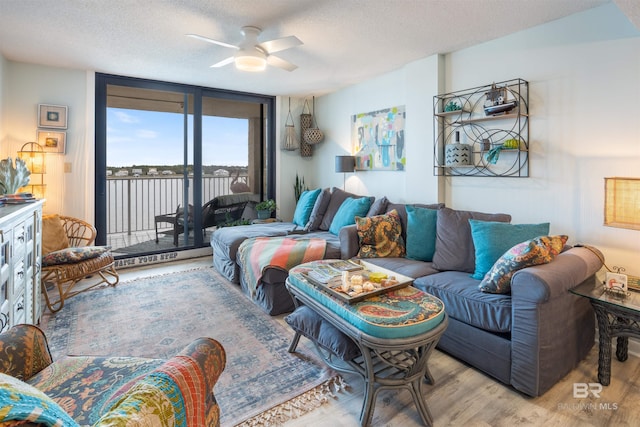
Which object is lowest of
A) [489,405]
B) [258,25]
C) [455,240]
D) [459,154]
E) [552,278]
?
[489,405]

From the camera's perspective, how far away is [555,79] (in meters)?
2.74

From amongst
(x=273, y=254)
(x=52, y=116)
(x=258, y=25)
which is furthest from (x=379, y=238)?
(x=52, y=116)

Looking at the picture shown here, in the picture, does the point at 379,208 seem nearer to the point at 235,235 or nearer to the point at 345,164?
the point at 345,164

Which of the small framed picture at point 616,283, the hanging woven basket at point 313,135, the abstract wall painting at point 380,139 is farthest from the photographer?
the hanging woven basket at point 313,135

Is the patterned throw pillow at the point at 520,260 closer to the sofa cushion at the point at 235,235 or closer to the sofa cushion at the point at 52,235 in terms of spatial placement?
the sofa cushion at the point at 235,235

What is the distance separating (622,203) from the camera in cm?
208

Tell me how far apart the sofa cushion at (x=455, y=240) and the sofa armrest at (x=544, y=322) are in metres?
0.68

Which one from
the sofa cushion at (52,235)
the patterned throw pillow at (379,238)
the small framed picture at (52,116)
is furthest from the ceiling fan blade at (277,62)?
the sofa cushion at (52,235)

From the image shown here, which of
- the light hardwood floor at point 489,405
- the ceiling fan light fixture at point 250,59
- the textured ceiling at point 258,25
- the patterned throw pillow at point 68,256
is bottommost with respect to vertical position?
the light hardwood floor at point 489,405

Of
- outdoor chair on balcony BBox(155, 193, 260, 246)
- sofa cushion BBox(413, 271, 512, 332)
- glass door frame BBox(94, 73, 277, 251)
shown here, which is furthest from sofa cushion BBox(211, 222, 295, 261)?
sofa cushion BBox(413, 271, 512, 332)

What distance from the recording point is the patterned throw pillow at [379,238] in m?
3.21

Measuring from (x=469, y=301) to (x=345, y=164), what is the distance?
2715 millimetres

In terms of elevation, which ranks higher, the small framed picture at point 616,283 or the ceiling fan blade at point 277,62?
the ceiling fan blade at point 277,62

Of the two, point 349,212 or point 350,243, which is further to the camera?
point 349,212
